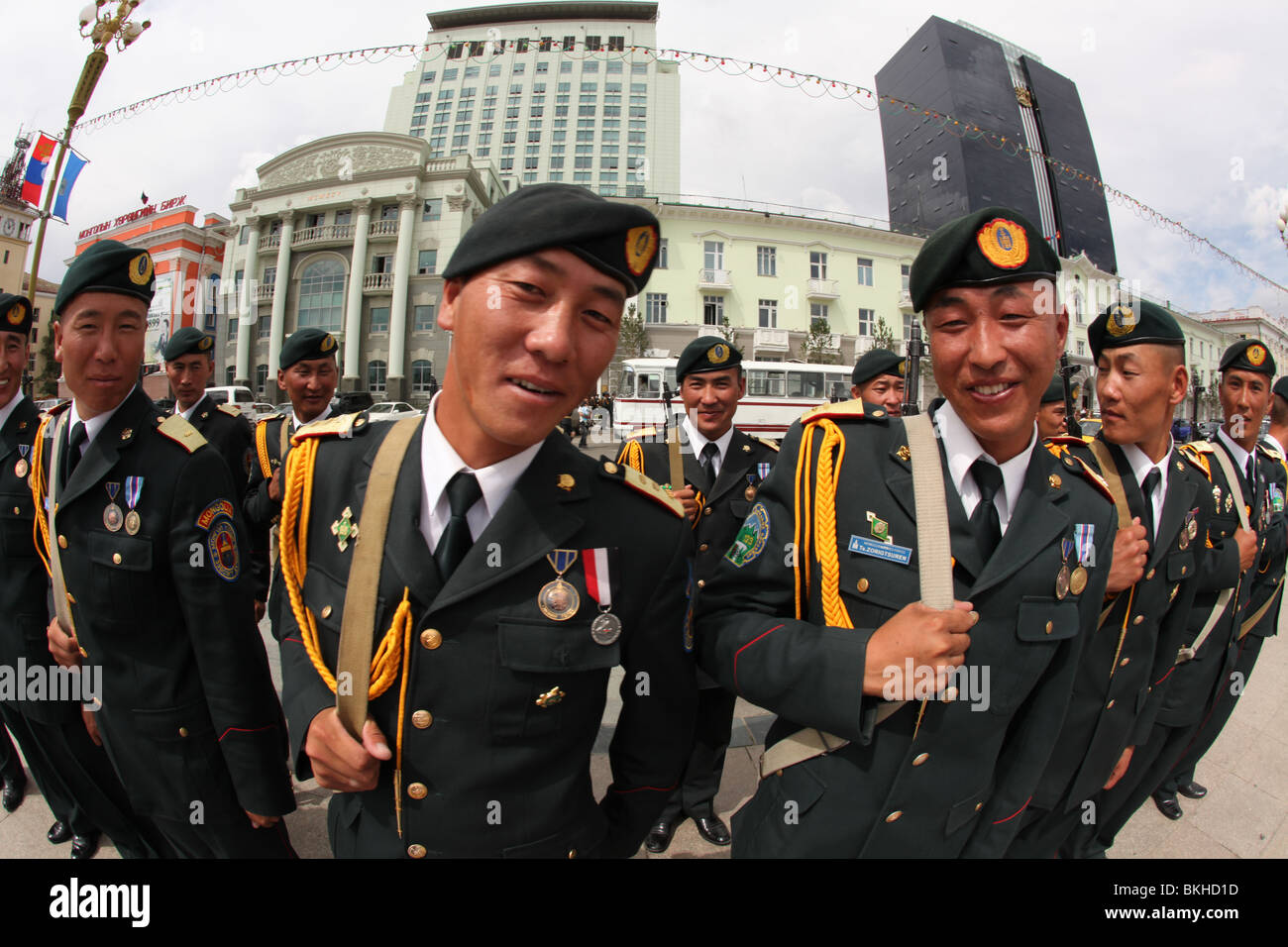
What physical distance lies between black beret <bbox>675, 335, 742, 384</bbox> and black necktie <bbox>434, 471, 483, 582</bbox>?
2.40 meters

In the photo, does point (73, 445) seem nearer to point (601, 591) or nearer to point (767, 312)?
point (601, 591)

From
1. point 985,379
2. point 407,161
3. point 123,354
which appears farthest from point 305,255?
point 985,379

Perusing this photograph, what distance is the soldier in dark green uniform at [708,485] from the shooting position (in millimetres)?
2980

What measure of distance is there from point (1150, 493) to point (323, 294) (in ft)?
127

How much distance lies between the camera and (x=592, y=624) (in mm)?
1265

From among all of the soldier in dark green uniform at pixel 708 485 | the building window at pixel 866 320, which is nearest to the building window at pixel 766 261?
the building window at pixel 866 320

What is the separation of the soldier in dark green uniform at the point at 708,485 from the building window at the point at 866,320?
3540cm

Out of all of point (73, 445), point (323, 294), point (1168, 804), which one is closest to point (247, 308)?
point (323, 294)

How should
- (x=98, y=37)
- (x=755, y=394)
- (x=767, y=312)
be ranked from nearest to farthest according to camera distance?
(x=98, y=37) → (x=755, y=394) → (x=767, y=312)

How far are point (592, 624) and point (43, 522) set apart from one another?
7.51 ft

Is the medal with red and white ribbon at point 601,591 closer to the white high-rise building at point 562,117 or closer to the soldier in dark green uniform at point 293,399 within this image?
the soldier in dark green uniform at point 293,399

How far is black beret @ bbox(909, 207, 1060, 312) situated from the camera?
130 centimetres

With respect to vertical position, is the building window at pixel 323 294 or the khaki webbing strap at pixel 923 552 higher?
the building window at pixel 323 294

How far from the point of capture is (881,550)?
4.52 ft
